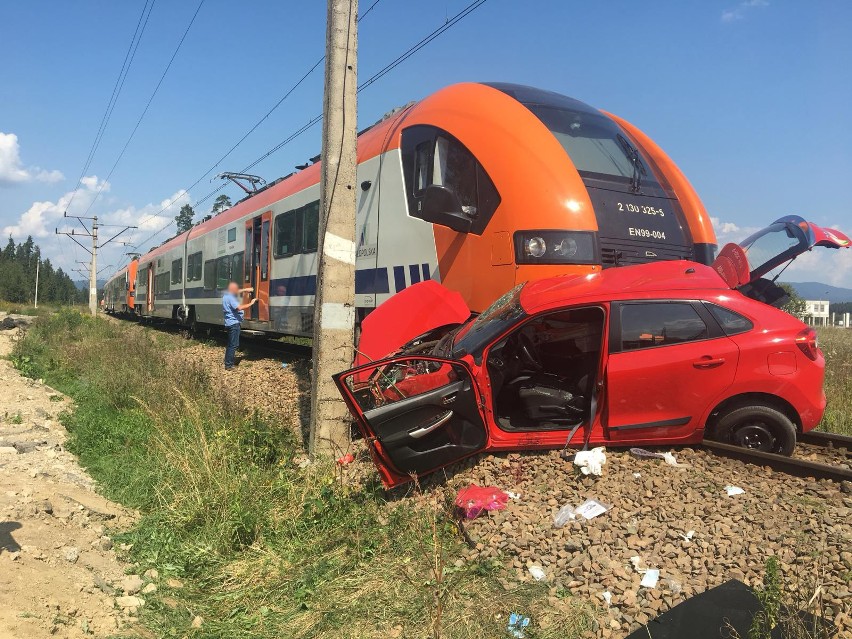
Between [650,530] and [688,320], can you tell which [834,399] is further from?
[650,530]

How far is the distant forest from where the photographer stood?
305 feet

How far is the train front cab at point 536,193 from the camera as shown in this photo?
581 centimetres

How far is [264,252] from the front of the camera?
11977mm

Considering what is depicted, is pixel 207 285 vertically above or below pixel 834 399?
above

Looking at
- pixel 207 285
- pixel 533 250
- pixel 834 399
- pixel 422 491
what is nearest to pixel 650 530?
pixel 422 491

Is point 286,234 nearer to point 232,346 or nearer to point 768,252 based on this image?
point 232,346

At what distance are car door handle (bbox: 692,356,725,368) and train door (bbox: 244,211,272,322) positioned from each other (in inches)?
343

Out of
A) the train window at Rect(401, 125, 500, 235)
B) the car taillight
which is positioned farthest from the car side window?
the train window at Rect(401, 125, 500, 235)

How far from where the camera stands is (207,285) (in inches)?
658

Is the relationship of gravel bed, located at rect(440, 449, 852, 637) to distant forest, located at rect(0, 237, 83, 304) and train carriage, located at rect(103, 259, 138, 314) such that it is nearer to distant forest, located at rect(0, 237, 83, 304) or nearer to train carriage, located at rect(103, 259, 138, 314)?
train carriage, located at rect(103, 259, 138, 314)

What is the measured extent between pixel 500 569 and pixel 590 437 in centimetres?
150

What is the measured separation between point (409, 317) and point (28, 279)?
120 metres

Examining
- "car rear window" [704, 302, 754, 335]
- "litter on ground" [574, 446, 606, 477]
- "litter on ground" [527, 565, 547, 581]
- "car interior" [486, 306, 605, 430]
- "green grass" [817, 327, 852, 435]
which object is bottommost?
"litter on ground" [527, 565, 547, 581]

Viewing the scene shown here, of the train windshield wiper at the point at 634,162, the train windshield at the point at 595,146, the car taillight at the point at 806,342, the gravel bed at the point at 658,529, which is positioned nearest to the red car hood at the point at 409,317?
the gravel bed at the point at 658,529
